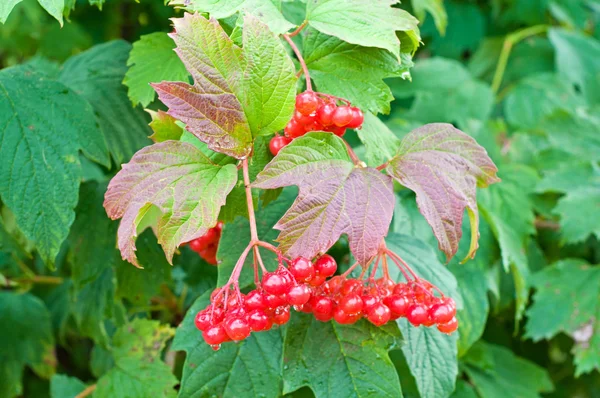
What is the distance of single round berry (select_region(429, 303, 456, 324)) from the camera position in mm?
881

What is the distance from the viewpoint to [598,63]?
7.45 ft

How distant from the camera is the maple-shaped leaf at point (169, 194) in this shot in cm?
78

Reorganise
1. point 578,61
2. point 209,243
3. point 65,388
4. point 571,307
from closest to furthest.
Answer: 1. point 209,243
2. point 65,388
3. point 571,307
4. point 578,61

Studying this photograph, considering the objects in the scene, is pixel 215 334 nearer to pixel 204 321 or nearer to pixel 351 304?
pixel 204 321

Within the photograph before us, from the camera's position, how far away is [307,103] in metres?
0.85

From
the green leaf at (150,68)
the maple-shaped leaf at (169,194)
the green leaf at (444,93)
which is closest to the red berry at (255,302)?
the maple-shaped leaf at (169,194)

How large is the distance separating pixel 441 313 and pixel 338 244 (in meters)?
0.38

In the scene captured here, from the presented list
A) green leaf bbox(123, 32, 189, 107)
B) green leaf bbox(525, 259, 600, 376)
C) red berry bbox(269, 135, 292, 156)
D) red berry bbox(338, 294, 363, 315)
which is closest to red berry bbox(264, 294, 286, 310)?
red berry bbox(338, 294, 363, 315)

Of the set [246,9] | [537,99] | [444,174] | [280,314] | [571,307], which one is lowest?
[571,307]

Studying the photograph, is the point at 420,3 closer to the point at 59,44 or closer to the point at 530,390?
the point at 530,390

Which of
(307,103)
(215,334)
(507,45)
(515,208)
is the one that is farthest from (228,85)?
(507,45)

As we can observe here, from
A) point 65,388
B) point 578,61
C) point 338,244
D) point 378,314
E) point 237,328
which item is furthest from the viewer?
point 578,61

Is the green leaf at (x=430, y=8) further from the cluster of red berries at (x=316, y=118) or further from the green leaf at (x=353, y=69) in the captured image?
the cluster of red berries at (x=316, y=118)

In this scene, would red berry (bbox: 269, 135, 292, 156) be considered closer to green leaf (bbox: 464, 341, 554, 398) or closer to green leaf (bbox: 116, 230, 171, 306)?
green leaf (bbox: 116, 230, 171, 306)
